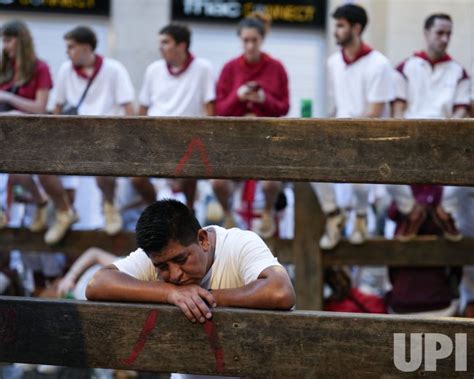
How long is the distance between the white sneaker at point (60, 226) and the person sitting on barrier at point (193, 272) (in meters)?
4.67

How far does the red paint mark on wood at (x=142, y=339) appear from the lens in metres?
4.43

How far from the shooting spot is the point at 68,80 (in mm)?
9453

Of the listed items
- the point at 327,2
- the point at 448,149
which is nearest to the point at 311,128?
the point at 448,149

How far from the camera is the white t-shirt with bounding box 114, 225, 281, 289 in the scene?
4.49 m

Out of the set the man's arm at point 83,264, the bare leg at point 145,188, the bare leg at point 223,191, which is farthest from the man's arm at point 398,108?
the man's arm at point 83,264

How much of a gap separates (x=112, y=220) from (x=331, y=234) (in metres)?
2.01

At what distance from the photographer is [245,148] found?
450cm

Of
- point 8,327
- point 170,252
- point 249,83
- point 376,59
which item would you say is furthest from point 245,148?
point 376,59

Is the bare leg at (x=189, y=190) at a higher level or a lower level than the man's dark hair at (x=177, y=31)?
lower

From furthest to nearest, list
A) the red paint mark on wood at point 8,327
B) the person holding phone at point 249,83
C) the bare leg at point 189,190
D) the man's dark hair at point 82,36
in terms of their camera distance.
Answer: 1. the man's dark hair at point 82,36
2. the bare leg at point 189,190
3. the person holding phone at point 249,83
4. the red paint mark on wood at point 8,327

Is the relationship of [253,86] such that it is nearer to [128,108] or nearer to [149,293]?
[128,108]

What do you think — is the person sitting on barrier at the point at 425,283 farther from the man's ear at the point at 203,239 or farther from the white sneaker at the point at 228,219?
the man's ear at the point at 203,239

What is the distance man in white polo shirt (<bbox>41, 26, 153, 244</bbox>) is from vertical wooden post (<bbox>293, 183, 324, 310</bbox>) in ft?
5.46

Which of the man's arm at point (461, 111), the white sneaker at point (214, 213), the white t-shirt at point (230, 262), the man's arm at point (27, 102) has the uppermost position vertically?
the man's arm at point (27, 102)
